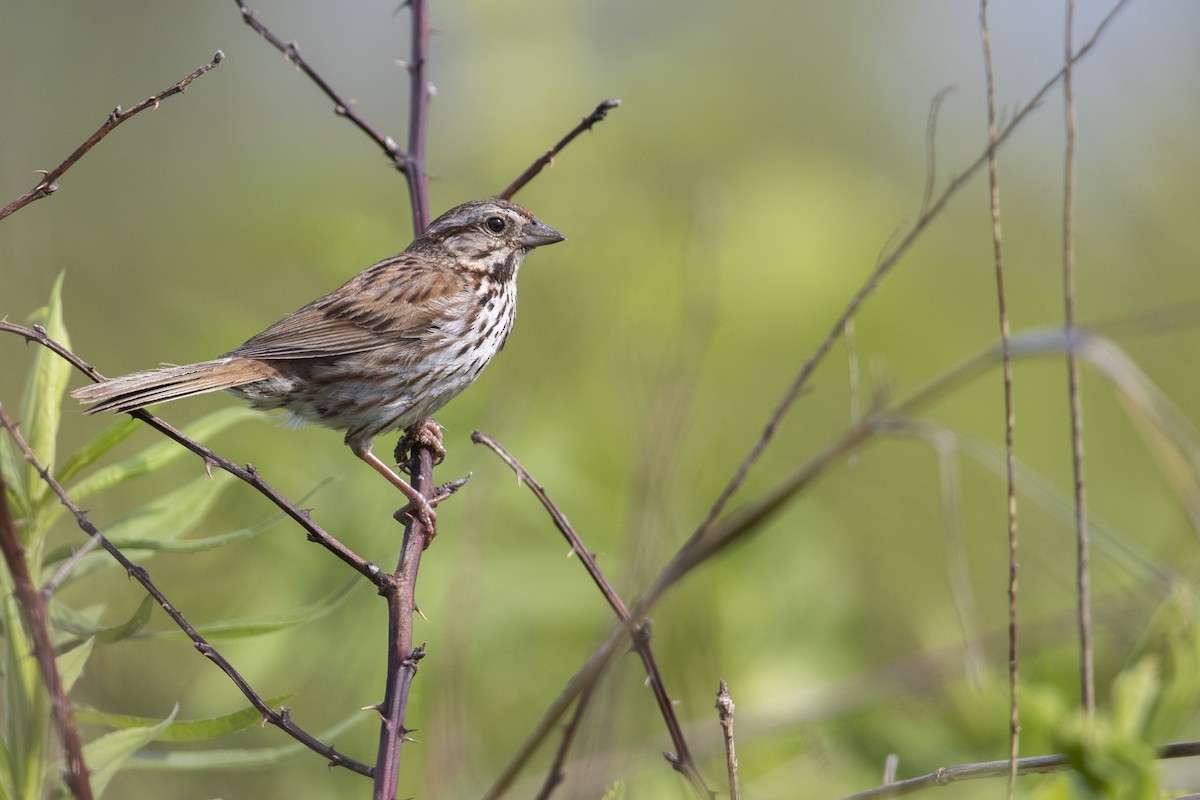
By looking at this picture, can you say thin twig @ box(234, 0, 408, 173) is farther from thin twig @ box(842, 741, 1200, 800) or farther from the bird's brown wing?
thin twig @ box(842, 741, 1200, 800)

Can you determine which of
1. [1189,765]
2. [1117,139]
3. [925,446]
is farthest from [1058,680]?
[1117,139]

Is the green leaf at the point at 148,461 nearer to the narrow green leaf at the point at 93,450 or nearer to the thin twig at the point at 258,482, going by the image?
the narrow green leaf at the point at 93,450

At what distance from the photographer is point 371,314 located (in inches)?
164

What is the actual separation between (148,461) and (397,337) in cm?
130

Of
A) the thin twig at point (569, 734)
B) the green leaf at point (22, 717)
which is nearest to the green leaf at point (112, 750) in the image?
the green leaf at point (22, 717)

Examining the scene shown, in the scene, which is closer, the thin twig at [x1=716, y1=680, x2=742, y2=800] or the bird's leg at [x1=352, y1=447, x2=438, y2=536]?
the thin twig at [x1=716, y1=680, x2=742, y2=800]

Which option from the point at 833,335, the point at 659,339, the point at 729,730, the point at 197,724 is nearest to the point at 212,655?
the point at 197,724

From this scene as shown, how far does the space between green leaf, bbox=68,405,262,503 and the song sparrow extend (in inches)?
17.5

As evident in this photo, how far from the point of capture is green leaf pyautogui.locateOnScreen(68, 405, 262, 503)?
9.01 feet

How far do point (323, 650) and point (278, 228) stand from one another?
214cm

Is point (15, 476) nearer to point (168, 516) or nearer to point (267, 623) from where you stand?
point (168, 516)

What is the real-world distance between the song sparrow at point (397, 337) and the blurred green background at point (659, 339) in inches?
9.9

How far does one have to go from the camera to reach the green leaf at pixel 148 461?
2.75 m

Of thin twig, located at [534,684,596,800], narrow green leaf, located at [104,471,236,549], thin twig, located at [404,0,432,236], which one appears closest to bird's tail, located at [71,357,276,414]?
narrow green leaf, located at [104,471,236,549]
